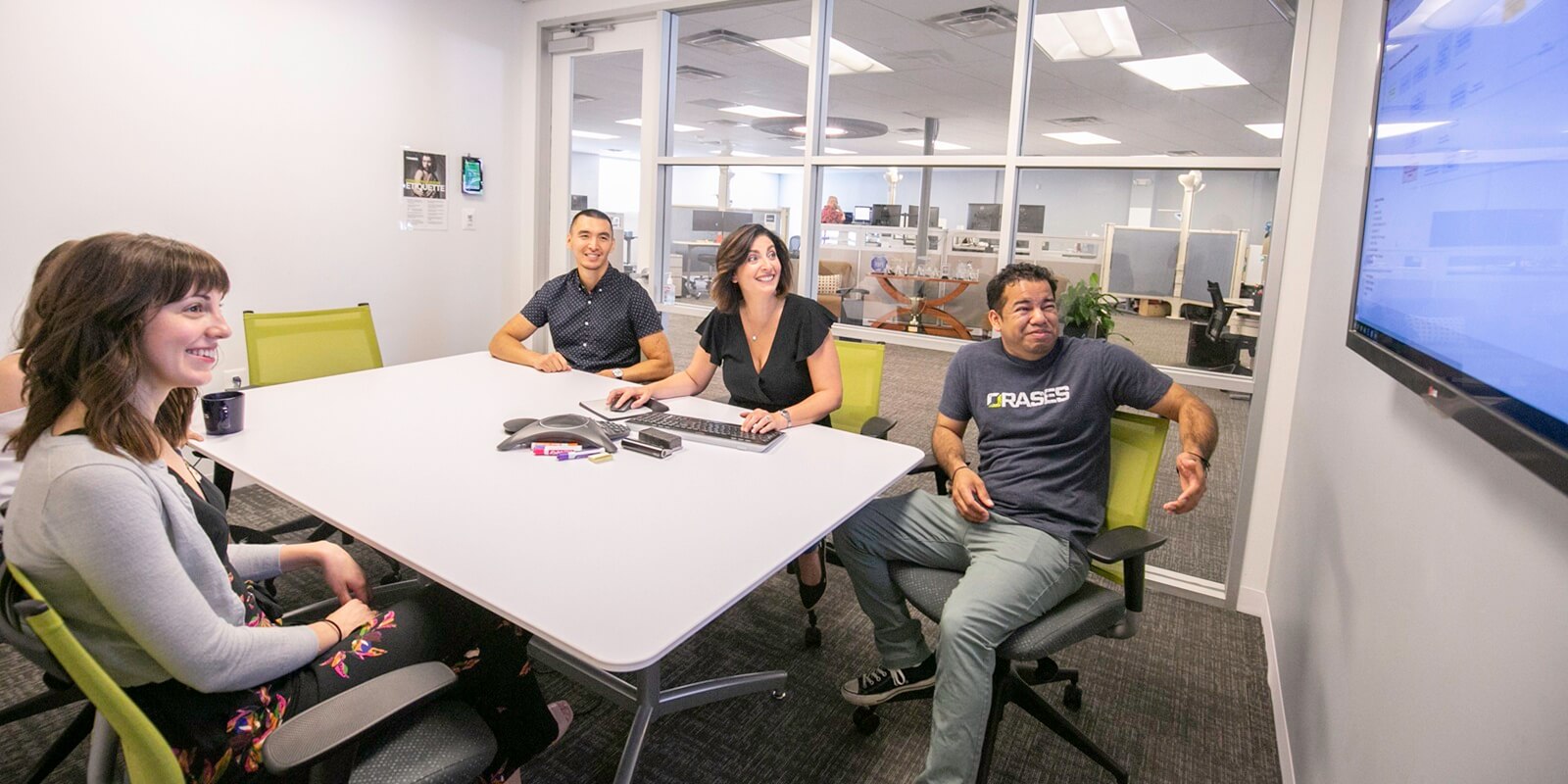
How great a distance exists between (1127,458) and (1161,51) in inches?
146

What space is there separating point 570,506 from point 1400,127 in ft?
5.47

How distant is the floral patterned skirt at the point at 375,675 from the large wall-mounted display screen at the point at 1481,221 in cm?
141

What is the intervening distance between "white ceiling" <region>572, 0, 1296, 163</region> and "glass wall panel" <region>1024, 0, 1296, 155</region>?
0.04 feet

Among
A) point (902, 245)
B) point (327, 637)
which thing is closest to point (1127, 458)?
point (327, 637)

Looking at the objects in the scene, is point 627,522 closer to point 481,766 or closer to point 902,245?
point 481,766

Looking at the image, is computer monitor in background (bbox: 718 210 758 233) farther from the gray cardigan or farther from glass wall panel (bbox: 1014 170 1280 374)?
the gray cardigan

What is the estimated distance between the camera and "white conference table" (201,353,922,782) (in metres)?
1.26

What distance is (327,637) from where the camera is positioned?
129 centimetres

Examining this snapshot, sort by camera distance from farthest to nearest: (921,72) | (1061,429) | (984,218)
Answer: (921,72)
(984,218)
(1061,429)

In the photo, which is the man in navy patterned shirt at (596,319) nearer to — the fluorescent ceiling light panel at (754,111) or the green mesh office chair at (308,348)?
the green mesh office chair at (308,348)

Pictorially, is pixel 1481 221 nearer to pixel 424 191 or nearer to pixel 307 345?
pixel 307 345

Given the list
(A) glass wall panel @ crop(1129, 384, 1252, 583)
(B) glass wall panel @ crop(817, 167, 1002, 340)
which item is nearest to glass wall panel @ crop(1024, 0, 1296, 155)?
(B) glass wall panel @ crop(817, 167, 1002, 340)

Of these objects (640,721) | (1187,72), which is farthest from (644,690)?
(1187,72)

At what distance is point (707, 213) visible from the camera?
4.33 metres
